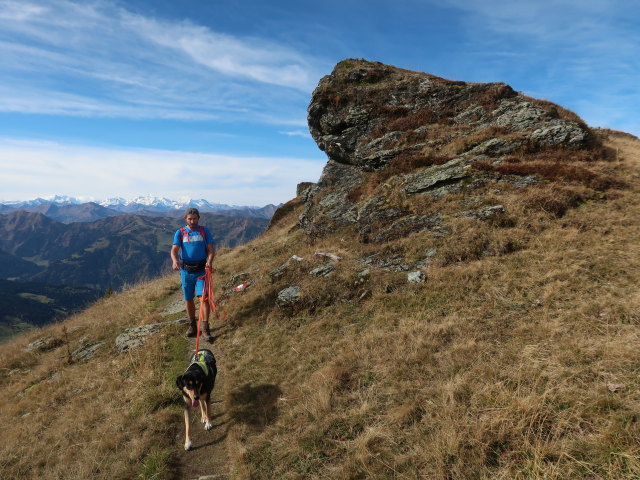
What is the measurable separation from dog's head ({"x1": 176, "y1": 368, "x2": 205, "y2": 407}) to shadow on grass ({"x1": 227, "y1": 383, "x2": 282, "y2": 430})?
1.08 metres

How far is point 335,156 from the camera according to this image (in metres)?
24.1

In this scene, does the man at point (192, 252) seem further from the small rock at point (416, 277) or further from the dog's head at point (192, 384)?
the small rock at point (416, 277)

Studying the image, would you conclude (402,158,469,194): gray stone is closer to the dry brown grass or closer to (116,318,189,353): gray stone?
(116,318,189,353): gray stone

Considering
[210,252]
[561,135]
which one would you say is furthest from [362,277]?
[561,135]

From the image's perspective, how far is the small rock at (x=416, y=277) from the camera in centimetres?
998

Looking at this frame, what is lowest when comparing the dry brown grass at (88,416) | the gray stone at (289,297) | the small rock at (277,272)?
the dry brown grass at (88,416)

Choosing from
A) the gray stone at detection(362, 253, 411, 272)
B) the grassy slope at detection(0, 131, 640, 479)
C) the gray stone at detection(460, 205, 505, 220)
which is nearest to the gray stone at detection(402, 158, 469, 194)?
the gray stone at detection(460, 205, 505, 220)

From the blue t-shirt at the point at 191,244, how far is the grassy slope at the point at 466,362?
3.12 metres

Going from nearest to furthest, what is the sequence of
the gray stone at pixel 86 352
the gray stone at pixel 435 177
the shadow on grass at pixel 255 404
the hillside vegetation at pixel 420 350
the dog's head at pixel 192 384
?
the hillside vegetation at pixel 420 350 → the dog's head at pixel 192 384 → the shadow on grass at pixel 255 404 → the gray stone at pixel 86 352 → the gray stone at pixel 435 177

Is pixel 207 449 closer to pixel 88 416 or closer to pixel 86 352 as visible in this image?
pixel 88 416

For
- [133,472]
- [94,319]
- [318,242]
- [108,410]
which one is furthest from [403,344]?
[94,319]

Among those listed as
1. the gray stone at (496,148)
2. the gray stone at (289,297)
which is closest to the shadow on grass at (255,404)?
the gray stone at (289,297)

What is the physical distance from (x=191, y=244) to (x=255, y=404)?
17.7 ft

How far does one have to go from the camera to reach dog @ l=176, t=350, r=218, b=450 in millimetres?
6168
